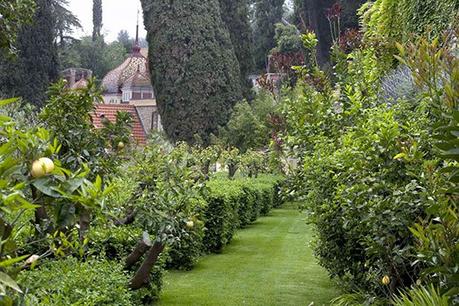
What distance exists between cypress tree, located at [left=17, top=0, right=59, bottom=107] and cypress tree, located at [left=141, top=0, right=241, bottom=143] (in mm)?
4699

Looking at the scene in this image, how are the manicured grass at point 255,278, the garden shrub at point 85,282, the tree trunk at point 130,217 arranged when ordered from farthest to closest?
the manicured grass at point 255,278, the tree trunk at point 130,217, the garden shrub at point 85,282

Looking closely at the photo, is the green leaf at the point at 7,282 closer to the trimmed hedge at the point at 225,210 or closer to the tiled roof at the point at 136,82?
the trimmed hedge at the point at 225,210

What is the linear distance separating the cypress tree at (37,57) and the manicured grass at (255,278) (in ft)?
48.0

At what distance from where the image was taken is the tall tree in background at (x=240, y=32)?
2644 cm

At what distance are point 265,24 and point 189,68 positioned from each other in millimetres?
22856

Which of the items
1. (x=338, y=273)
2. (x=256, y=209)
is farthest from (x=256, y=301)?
(x=256, y=209)

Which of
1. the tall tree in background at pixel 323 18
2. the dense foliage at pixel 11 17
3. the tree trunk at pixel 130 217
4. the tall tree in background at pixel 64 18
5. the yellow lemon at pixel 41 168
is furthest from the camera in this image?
the tall tree in background at pixel 64 18

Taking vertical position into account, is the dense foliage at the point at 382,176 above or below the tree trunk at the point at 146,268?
above

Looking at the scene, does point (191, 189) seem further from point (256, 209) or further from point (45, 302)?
point (256, 209)

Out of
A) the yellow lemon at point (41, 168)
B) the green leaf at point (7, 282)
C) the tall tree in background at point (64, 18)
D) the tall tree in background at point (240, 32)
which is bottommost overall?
the green leaf at point (7, 282)

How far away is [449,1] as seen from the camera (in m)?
8.33

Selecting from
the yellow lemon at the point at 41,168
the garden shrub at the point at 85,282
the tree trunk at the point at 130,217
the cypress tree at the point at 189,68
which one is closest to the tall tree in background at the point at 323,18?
the cypress tree at the point at 189,68

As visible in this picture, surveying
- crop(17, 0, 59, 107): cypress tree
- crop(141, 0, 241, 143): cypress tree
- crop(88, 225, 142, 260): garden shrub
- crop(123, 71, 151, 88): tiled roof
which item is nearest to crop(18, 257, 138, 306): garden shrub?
crop(88, 225, 142, 260): garden shrub

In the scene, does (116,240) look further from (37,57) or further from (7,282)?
(37,57)
